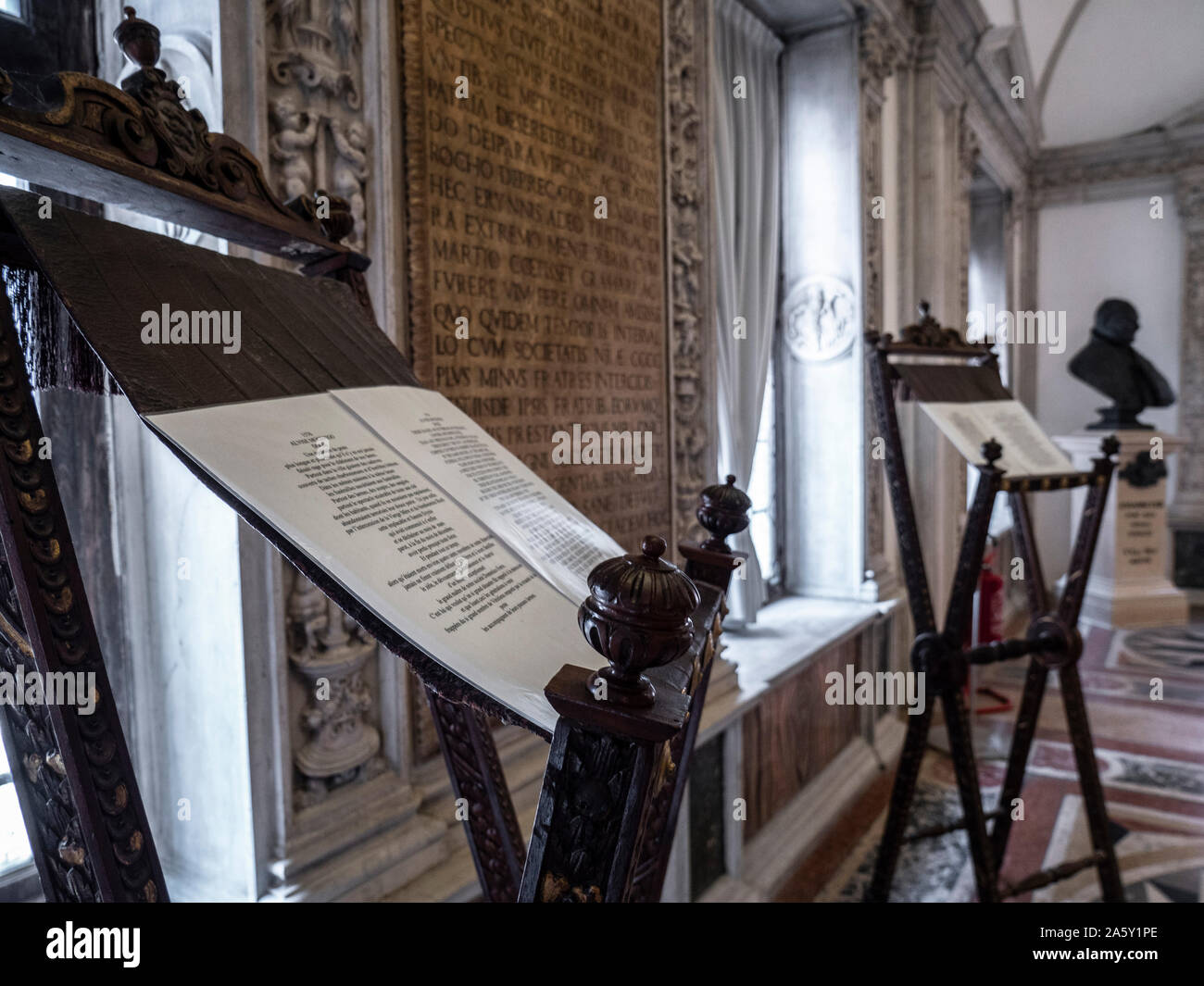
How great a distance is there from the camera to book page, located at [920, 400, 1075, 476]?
7.37ft

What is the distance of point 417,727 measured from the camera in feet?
5.45

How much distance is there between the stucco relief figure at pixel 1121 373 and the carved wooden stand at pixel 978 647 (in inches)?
195

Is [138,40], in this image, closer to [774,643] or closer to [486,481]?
[486,481]

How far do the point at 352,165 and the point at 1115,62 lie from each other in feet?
31.8

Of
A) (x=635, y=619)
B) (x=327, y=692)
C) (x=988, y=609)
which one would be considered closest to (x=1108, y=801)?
(x=988, y=609)

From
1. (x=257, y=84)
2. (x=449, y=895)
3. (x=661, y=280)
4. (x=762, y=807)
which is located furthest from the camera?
(x=762, y=807)

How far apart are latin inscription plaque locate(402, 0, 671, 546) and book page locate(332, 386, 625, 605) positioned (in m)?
0.73

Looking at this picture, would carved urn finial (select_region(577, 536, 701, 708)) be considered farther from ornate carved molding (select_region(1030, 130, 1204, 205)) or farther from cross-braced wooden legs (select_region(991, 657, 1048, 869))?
ornate carved molding (select_region(1030, 130, 1204, 205))

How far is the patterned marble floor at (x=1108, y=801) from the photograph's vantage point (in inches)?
112

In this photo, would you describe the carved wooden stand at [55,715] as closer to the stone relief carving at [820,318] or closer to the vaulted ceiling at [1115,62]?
the stone relief carving at [820,318]

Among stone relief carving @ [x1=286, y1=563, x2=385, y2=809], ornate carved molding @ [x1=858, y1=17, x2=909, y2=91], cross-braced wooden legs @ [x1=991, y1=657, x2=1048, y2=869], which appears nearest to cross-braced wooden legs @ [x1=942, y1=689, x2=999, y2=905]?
cross-braced wooden legs @ [x1=991, y1=657, x2=1048, y2=869]

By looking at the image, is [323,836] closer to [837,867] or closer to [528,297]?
[528,297]
